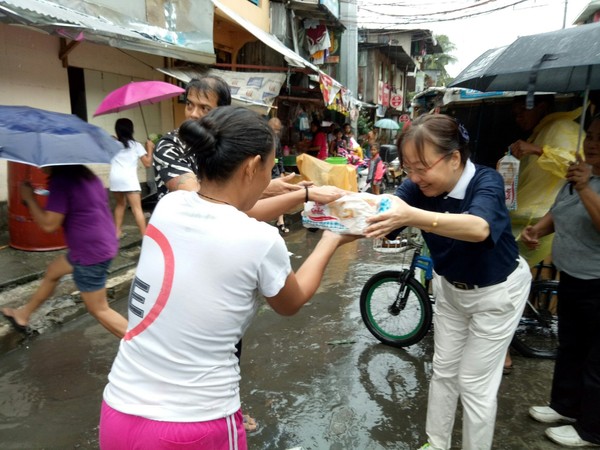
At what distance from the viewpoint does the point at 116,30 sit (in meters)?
5.51

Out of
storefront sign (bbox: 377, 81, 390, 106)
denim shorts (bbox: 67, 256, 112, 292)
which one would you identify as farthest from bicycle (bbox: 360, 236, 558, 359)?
storefront sign (bbox: 377, 81, 390, 106)

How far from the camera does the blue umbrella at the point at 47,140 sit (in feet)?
9.31

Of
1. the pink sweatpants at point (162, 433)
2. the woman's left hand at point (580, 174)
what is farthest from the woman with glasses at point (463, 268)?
the pink sweatpants at point (162, 433)

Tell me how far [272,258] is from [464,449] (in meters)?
1.75

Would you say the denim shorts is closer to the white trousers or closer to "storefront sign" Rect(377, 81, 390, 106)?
the white trousers

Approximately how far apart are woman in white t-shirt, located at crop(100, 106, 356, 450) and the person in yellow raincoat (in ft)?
8.71

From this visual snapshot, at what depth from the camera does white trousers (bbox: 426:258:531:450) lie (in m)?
2.17

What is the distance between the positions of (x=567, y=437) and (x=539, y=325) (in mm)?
1446

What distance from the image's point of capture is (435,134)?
191cm

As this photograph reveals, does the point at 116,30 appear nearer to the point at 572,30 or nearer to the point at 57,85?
the point at 57,85

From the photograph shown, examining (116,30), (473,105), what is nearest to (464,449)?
(473,105)

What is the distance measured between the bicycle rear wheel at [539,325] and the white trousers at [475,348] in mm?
1695

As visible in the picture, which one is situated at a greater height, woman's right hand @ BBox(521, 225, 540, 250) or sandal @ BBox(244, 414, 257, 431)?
woman's right hand @ BBox(521, 225, 540, 250)

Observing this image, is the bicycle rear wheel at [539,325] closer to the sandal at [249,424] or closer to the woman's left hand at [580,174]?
the woman's left hand at [580,174]
